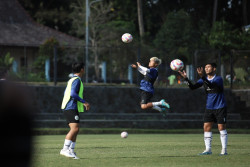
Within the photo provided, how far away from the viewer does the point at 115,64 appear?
2439 cm

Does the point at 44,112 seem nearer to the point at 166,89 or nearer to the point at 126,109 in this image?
the point at 126,109

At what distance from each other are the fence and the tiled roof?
949 inches

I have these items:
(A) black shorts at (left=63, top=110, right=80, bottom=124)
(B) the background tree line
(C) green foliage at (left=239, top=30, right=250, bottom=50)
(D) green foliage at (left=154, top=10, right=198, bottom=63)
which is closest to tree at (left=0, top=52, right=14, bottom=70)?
(B) the background tree line

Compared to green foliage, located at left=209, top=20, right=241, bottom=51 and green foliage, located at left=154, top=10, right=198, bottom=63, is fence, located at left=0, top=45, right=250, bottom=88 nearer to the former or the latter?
green foliage, located at left=209, top=20, right=241, bottom=51

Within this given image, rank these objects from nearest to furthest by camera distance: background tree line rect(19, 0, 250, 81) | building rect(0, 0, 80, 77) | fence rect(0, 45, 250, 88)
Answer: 1. fence rect(0, 45, 250, 88)
2. background tree line rect(19, 0, 250, 81)
3. building rect(0, 0, 80, 77)

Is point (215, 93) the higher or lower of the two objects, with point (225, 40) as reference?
lower

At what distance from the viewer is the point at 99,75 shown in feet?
82.6

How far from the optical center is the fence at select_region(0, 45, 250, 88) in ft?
76.5

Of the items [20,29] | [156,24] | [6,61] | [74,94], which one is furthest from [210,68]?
[156,24]

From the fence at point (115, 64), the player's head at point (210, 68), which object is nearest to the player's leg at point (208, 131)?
the player's head at point (210, 68)

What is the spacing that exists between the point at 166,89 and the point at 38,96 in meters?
6.10

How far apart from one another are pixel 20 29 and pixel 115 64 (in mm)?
28640

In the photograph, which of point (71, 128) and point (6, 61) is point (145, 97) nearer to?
A: point (71, 128)

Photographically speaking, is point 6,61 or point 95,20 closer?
point 6,61
